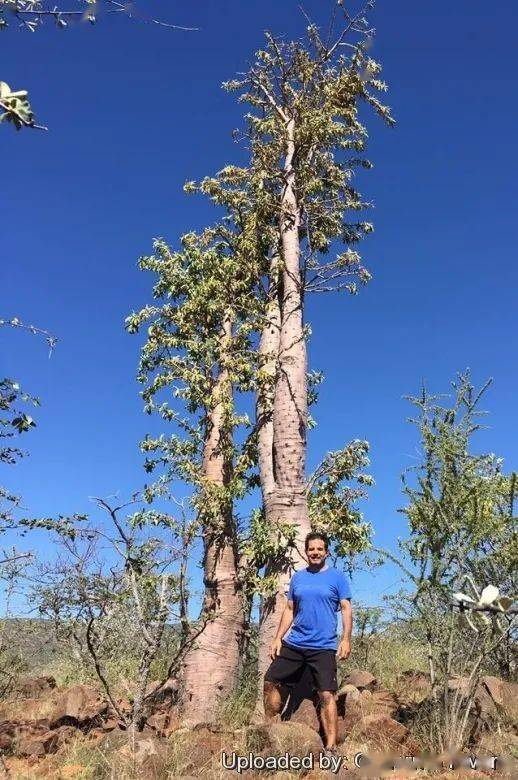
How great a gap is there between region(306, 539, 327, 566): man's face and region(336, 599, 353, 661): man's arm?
35 cm

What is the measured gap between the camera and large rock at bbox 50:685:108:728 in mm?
5664

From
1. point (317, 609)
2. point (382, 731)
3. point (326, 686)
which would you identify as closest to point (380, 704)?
point (382, 731)

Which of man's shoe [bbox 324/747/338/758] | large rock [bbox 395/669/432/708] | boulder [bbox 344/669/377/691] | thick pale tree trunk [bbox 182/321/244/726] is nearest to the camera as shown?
man's shoe [bbox 324/747/338/758]

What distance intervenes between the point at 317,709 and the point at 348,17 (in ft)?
31.4

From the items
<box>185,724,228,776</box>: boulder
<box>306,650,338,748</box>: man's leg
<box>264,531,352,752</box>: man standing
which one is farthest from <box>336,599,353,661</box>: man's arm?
<box>185,724,228,776</box>: boulder

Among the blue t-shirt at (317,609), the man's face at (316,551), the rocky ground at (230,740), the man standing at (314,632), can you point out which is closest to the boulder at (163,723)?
the rocky ground at (230,740)

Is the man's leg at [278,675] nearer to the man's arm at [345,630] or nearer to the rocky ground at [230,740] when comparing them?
the rocky ground at [230,740]

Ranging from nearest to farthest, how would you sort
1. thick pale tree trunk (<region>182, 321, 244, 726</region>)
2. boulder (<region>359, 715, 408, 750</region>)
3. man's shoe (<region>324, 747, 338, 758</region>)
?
1. man's shoe (<region>324, 747, 338, 758</region>)
2. boulder (<region>359, 715, 408, 750</region>)
3. thick pale tree trunk (<region>182, 321, 244, 726</region>)

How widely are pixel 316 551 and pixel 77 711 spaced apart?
9.00 ft

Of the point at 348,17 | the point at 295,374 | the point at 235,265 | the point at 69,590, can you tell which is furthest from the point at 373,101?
the point at 69,590

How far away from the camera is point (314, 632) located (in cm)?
476

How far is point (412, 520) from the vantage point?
4980 mm

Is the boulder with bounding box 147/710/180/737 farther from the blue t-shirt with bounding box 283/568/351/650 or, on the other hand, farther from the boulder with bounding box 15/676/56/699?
the boulder with bounding box 15/676/56/699

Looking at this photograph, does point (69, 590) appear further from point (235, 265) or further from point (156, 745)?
point (235, 265)
